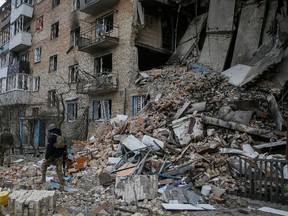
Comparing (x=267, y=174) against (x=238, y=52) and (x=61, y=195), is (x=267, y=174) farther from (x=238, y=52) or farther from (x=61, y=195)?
(x=238, y=52)

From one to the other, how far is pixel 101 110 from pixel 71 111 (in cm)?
347

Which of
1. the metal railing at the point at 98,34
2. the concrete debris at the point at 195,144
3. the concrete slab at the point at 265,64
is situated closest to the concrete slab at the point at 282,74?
the concrete debris at the point at 195,144

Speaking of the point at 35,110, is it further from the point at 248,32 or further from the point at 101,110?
the point at 248,32

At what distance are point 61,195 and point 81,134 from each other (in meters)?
10.7

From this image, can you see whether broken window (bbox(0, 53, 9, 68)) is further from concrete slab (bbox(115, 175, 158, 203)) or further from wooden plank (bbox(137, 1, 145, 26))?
concrete slab (bbox(115, 175, 158, 203))

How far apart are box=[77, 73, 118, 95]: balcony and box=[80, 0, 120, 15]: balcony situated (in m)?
4.43

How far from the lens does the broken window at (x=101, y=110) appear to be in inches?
666

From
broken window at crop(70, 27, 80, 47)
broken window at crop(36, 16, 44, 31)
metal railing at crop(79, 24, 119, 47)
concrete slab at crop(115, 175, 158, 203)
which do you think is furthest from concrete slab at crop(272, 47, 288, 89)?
broken window at crop(36, 16, 44, 31)

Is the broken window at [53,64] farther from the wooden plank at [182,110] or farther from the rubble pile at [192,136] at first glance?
the wooden plank at [182,110]

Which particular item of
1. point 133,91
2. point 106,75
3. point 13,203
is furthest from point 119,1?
point 13,203

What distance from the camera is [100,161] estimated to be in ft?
30.8

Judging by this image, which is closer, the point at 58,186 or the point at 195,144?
the point at 58,186

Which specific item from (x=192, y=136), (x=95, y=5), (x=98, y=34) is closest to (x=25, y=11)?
(x=95, y=5)

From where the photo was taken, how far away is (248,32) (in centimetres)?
1407
